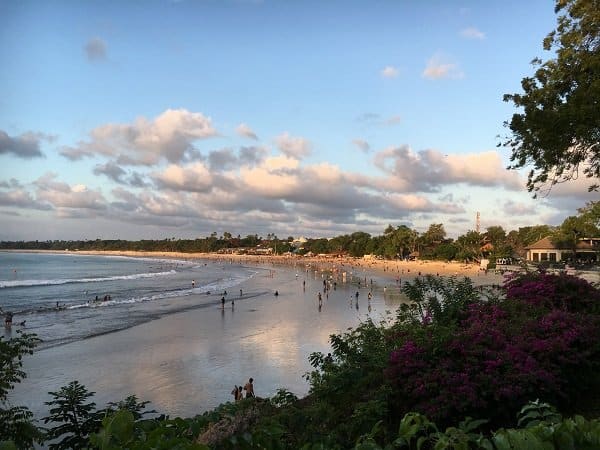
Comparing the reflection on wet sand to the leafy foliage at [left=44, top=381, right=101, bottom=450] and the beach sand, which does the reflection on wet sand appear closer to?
the beach sand

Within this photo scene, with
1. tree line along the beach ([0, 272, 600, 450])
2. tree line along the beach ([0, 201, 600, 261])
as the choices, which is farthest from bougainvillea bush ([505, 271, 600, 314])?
tree line along the beach ([0, 201, 600, 261])

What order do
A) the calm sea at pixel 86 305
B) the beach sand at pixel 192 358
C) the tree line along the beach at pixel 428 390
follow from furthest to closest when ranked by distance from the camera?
the calm sea at pixel 86 305
the beach sand at pixel 192 358
the tree line along the beach at pixel 428 390

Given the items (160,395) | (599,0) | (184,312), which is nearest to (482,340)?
(599,0)

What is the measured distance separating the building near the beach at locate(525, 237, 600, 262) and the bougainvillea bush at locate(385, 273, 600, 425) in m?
66.7

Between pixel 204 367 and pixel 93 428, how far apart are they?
15.1 meters

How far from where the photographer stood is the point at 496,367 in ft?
24.8

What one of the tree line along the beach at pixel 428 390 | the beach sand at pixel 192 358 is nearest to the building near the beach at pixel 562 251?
the beach sand at pixel 192 358

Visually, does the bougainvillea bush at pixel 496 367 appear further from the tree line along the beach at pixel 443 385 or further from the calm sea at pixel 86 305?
the calm sea at pixel 86 305

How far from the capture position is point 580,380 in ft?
27.7

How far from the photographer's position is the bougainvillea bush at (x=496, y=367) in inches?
282

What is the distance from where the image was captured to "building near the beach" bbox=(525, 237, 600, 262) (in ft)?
231

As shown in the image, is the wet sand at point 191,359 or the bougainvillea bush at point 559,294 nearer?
the bougainvillea bush at point 559,294

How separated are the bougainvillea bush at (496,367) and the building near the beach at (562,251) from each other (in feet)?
219

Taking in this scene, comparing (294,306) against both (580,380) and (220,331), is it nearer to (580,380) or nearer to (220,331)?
(220,331)
